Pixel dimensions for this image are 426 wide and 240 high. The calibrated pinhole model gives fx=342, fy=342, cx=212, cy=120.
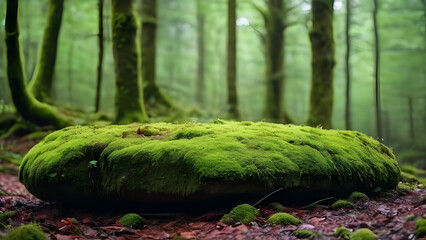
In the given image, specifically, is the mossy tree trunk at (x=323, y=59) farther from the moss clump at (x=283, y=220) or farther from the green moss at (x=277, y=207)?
the moss clump at (x=283, y=220)

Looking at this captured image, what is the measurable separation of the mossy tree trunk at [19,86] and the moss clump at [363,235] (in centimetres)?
734

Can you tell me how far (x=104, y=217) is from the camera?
4469 millimetres

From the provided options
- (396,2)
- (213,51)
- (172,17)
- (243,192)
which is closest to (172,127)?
(243,192)

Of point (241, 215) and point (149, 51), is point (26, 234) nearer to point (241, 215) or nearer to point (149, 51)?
point (241, 215)

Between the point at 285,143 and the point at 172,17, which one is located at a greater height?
the point at 172,17

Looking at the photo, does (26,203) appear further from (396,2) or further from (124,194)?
(396,2)

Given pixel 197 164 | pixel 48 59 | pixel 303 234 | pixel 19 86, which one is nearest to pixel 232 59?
pixel 48 59

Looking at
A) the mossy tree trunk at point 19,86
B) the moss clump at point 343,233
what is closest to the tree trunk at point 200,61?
the mossy tree trunk at point 19,86

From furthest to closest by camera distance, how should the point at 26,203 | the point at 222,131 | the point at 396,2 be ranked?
the point at 396,2 < the point at 26,203 < the point at 222,131

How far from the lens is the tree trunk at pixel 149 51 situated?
42.6 ft

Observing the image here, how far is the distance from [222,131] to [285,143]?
94 cm

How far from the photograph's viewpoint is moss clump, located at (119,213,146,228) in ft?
12.8

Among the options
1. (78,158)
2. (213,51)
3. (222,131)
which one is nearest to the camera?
(78,158)

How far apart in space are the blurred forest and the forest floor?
6176 mm
